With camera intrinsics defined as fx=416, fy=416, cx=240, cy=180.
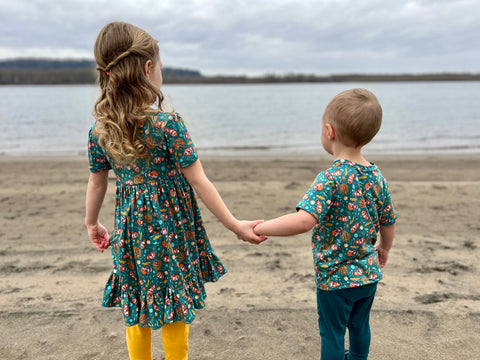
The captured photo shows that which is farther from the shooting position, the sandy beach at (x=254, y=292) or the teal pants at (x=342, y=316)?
the sandy beach at (x=254, y=292)

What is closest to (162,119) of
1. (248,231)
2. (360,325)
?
(248,231)

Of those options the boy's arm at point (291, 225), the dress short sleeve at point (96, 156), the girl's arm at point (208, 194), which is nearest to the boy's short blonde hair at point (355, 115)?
the boy's arm at point (291, 225)

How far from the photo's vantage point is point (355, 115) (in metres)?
1.74

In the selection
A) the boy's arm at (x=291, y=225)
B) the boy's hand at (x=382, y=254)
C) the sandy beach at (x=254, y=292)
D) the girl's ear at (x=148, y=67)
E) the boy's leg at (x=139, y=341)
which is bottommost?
the sandy beach at (x=254, y=292)

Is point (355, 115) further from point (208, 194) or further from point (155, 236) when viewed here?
point (155, 236)

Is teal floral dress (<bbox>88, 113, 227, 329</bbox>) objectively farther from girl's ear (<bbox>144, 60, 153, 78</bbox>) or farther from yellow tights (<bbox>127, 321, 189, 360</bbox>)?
girl's ear (<bbox>144, 60, 153, 78</bbox>)

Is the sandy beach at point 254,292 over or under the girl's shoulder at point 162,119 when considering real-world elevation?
under

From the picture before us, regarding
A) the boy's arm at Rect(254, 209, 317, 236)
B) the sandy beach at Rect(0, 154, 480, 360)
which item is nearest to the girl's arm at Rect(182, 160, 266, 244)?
the boy's arm at Rect(254, 209, 317, 236)

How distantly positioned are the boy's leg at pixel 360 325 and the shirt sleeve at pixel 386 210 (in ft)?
1.01

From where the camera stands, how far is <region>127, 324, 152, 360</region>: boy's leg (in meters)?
2.09

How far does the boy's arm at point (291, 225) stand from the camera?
5.75ft

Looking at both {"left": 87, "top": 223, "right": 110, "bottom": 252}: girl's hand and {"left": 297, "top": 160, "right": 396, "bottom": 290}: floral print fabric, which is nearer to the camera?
{"left": 297, "top": 160, "right": 396, "bottom": 290}: floral print fabric

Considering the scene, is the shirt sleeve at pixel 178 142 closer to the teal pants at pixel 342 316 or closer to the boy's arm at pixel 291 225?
the boy's arm at pixel 291 225

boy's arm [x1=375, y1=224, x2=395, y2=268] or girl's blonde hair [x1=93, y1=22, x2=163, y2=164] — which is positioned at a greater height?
girl's blonde hair [x1=93, y1=22, x2=163, y2=164]
